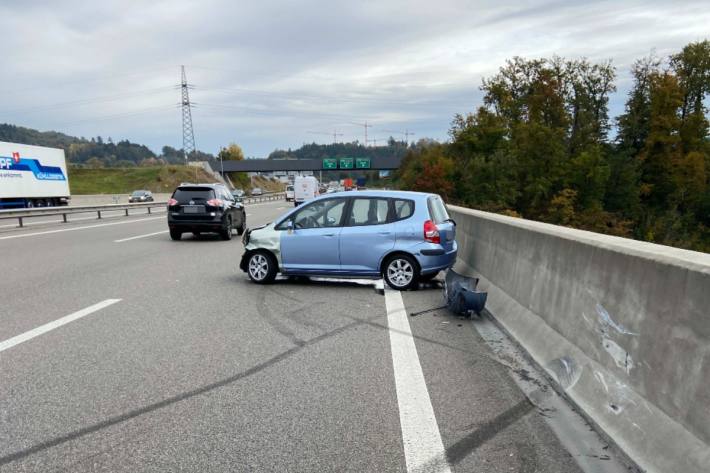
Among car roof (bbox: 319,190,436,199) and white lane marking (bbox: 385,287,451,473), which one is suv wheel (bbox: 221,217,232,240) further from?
white lane marking (bbox: 385,287,451,473)

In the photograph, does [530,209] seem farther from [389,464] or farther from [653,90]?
[389,464]

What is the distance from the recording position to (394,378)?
4.87 metres

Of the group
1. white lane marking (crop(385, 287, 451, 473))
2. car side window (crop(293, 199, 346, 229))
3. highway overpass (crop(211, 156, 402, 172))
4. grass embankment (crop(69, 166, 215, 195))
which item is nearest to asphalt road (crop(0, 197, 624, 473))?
white lane marking (crop(385, 287, 451, 473))

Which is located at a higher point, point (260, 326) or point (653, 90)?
point (653, 90)

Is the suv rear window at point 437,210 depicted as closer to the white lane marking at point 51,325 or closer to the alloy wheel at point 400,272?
the alloy wheel at point 400,272

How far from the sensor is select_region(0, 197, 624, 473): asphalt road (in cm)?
348

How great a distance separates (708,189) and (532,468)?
7443 centimetres

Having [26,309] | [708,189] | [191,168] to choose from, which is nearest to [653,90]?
[708,189]

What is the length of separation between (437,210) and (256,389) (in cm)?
568

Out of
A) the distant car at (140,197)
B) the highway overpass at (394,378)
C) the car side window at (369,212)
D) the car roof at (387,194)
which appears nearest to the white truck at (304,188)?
the distant car at (140,197)

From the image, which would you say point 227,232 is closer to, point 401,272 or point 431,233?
point 401,272

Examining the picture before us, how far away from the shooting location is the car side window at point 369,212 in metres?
9.34

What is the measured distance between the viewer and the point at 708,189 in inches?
2596

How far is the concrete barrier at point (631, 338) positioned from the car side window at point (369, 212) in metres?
3.65
